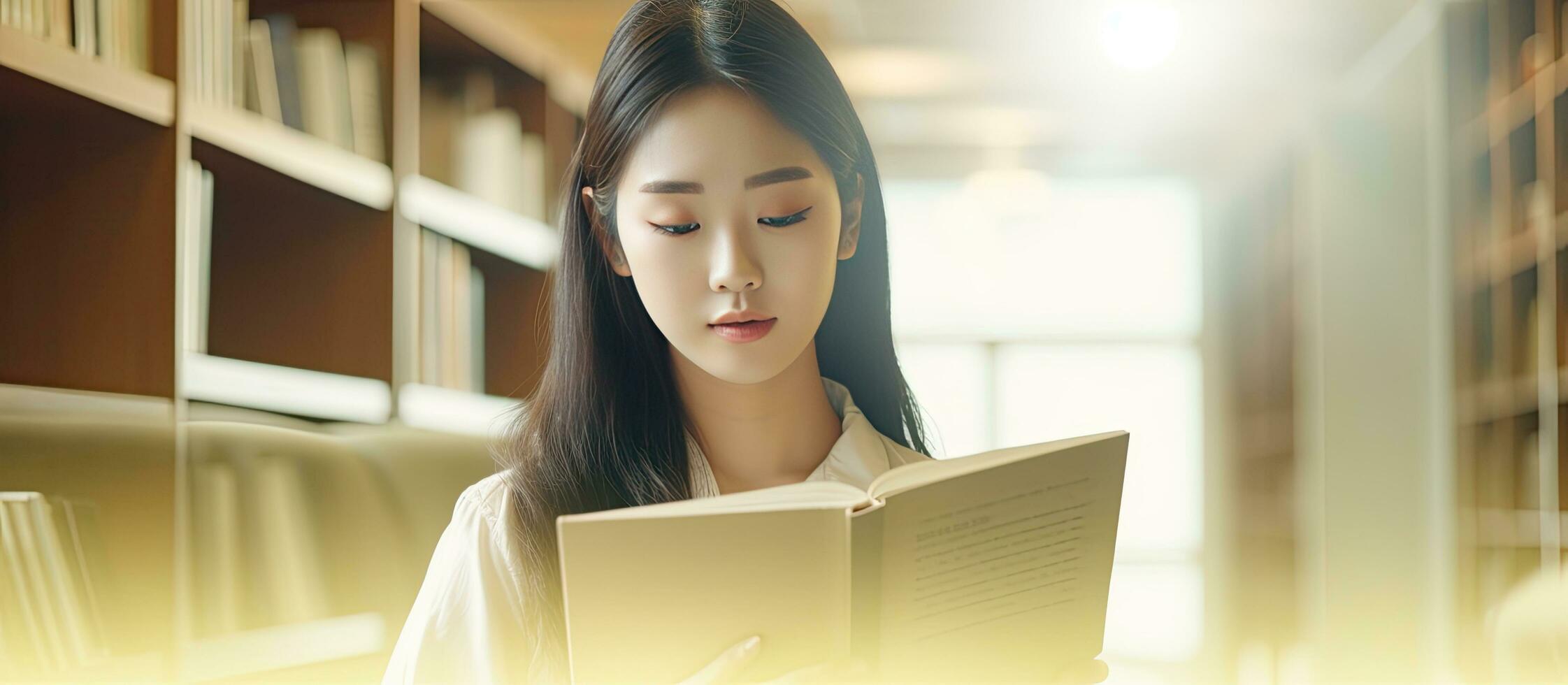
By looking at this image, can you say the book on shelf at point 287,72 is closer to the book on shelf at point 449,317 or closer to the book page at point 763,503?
the book on shelf at point 449,317

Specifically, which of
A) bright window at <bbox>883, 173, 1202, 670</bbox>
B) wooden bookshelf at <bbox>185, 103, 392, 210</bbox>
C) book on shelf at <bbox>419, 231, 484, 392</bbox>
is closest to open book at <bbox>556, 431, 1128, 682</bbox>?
wooden bookshelf at <bbox>185, 103, 392, 210</bbox>

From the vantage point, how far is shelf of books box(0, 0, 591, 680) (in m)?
1.54

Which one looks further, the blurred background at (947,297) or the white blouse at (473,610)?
the blurred background at (947,297)

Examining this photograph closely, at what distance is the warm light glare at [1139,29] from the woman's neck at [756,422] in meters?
3.33

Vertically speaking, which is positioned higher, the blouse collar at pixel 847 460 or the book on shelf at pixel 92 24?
the book on shelf at pixel 92 24

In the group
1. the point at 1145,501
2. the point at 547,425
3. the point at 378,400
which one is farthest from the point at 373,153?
the point at 1145,501

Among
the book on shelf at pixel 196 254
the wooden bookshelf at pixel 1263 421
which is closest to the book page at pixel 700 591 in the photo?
the book on shelf at pixel 196 254

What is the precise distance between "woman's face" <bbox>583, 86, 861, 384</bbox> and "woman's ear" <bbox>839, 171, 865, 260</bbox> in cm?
9

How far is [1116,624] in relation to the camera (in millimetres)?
6246

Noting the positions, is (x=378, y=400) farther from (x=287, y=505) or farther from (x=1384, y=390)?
(x=1384, y=390)

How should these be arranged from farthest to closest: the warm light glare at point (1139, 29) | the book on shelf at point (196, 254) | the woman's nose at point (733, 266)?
the warm light glare at point (1139, 29) → the book on shelf at point (196, 254) → the woman's nose at point (733, 266)

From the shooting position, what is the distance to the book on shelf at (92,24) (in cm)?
145

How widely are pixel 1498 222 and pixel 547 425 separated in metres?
2.89

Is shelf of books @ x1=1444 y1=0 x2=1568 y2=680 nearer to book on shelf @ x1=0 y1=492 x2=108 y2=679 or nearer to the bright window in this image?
the bright window
